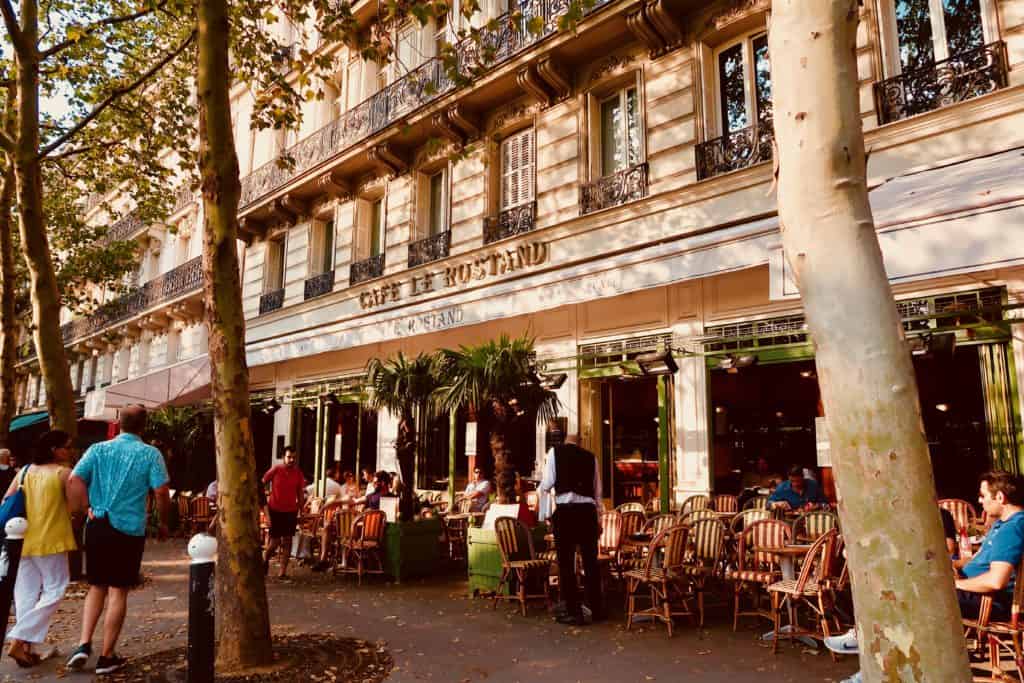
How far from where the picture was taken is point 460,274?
42.1ft

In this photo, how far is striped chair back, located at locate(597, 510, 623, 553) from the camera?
7531 millimetres

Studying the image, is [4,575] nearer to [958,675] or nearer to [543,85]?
[958,675]

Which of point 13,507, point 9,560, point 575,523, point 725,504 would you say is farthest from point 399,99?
point 9,560

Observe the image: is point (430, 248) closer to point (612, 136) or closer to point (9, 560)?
point (612, 136)

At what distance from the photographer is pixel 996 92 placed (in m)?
7.36

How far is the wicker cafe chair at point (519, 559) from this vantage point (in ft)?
22.1

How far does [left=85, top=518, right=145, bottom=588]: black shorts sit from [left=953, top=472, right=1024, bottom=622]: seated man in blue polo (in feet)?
17.3

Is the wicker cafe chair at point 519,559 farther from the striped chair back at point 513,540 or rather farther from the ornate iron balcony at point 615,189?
the ornate iron balcony at point 615,189

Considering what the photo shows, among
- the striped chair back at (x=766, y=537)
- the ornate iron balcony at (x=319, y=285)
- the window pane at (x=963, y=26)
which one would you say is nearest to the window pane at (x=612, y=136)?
the window pane at (x=963, y=26)

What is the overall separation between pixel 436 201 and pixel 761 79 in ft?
23.1

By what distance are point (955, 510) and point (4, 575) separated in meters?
8.31

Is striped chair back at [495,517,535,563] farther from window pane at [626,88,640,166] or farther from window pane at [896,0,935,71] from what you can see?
window pane at [896,0,935,71]

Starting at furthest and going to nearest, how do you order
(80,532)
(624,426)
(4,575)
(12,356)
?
(624,426) → (12,356) → (80,532) → (4,575)

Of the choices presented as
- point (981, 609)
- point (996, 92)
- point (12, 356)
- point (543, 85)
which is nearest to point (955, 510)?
point (981, 609)
